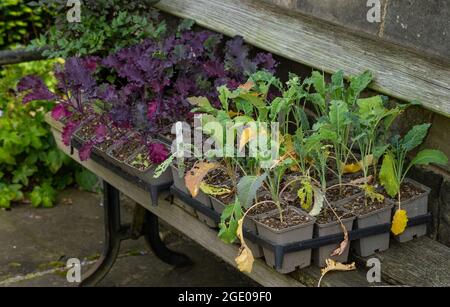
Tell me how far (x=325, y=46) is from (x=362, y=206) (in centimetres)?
79

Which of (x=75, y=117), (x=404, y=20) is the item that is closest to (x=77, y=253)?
(x=75, y=117)

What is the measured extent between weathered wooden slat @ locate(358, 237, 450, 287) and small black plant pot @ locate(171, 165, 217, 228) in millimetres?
544

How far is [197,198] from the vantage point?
269 cm

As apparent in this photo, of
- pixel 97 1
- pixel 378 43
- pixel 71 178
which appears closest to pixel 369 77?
pixel 378 43

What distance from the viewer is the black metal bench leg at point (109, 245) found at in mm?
3724

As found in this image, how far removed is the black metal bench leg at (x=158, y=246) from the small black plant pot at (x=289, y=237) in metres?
1.49

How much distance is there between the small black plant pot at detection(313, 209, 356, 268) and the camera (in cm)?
238

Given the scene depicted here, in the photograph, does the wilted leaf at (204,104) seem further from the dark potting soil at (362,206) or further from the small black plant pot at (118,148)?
→ the dark potting soil at (362,206)

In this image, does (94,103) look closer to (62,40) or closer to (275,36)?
(62,40)

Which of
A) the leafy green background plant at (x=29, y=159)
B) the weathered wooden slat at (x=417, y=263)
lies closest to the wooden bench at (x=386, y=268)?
the weathered wooden slat at (x=417, y=263)

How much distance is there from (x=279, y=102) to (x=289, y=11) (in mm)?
919

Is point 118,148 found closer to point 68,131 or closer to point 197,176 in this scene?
point 68,131

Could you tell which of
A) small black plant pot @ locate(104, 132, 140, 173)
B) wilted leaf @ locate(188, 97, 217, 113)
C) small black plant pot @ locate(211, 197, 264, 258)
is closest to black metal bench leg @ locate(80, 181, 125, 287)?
small black plant pot @ locate(104, 132, 140, 173)

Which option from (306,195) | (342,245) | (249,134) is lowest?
(342,245)
